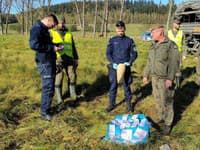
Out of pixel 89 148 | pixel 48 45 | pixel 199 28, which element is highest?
pixel 199 28

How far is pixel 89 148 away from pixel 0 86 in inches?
157

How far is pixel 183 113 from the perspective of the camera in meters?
5.59

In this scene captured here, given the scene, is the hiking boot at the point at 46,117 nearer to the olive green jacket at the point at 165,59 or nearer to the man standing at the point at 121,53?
the man standing at the point at 121,53

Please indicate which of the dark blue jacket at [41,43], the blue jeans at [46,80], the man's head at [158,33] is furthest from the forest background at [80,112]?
the man's head at [158,33]

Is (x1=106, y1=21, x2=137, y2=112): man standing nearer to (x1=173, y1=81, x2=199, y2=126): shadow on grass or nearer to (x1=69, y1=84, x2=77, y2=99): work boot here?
(x1=69, y1=84, x2=77, y2=99): work boot

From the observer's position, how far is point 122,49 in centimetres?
521

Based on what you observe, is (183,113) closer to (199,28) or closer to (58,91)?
(58,91)

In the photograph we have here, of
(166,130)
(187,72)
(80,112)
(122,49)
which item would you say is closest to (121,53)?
(122,49)

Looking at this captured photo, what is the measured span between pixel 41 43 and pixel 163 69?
2169 millimetres

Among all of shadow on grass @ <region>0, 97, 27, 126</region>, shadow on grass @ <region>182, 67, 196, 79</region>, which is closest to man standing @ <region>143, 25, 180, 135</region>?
shadow on grass @ <region>0, 97, 27, 126</region>

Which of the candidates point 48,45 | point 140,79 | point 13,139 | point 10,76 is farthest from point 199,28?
point 13,139

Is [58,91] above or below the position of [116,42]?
below

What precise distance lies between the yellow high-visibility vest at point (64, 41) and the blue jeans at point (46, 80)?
802 millimetres

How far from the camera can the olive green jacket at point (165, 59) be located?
4180 millimetres
